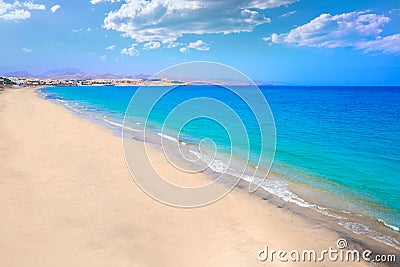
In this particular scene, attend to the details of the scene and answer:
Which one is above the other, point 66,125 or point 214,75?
point 214,75

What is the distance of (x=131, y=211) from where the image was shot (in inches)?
372

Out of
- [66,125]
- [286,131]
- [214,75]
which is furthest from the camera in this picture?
[286,131]

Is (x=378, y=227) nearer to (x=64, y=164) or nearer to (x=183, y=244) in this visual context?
(x=183, y=244)

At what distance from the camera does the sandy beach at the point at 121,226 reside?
6.97 metres

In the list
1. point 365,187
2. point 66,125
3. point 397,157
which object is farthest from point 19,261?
point 66,125

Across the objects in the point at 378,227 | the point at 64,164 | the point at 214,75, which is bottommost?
the point at 378,227

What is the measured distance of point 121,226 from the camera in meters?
8.41

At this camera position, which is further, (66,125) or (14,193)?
(66,125)

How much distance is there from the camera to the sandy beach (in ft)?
22.9

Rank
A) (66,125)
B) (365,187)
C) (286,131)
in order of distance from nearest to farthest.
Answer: (365,187)
(66,125)
(286,131)

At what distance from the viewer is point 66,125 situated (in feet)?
88.3

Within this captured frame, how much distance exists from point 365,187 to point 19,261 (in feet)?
44.9

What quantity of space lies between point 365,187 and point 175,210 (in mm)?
9215

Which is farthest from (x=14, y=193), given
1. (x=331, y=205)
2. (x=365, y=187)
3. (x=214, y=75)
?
(x=365, y=187)
